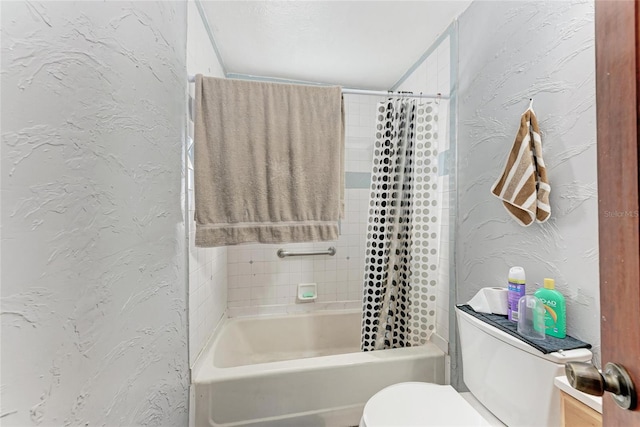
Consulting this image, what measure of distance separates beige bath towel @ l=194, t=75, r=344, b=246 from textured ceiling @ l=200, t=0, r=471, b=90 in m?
0.44

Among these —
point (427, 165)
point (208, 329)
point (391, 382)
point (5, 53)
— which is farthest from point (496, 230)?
point (208, 329)

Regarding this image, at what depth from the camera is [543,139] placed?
918mm

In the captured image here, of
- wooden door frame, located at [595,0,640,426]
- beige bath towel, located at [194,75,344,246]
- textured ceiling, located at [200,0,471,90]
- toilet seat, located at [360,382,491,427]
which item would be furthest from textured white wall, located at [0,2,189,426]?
wooden door frame, located at [595,0,640,426]

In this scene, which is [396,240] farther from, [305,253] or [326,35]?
[326,35]

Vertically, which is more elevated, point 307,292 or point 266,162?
point 266,162

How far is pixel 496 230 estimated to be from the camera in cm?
113

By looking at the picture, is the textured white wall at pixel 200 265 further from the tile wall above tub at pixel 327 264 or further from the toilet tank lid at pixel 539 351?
the toilet tank lid at pixel 539 351

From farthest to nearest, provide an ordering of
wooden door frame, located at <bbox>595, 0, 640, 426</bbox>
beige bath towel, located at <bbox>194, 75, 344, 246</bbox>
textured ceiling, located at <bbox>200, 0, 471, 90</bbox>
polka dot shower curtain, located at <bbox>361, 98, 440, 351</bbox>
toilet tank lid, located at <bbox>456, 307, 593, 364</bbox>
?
1. polka dot shower curtain, located at <bbox>361, 98, 440, 351</bbox>
2. textured ceiling, located at <bbox>200, 0, 471, 90</bbox>
3. beige bath towel, located at <bbox>194, 75, 344, 246</bbox>
4. toilet tank lid, located at <bbox>456, 307, 593, 364</bbox>
5. wooden door frame, located at <bbox>595, 0, 640, 426</bbox>

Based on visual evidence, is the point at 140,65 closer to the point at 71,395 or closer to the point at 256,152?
the point at 256,152

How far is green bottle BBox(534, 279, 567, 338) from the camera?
80cm

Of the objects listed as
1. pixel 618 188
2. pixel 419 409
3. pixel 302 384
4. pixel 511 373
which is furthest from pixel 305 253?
pixel 618 188

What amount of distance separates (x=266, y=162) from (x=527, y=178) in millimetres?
1042

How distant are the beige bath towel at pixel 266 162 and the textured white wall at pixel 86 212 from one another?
22cm

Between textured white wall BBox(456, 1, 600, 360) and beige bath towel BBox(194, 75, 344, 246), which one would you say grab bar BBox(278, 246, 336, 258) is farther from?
textured white wall BBox(456, 1, 600, 360)
